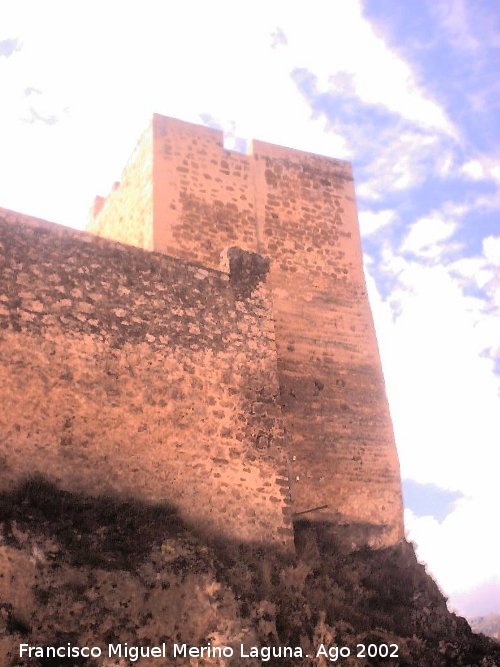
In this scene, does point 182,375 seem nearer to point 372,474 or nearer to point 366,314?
point 372,474

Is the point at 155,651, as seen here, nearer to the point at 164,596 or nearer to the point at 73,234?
the point at 164,596

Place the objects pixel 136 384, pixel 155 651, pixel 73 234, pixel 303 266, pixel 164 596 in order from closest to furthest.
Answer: pixel 155 651 → pixel 164 596 → pixel 136 384 → pixel 73 234 → pixel 303 266

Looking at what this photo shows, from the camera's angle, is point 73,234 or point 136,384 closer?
point 136,384

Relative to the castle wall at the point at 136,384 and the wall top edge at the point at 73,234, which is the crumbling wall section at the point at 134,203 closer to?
the wall top edge at the point at 73,234

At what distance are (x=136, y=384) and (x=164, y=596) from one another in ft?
7.99

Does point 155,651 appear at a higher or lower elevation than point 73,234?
lower

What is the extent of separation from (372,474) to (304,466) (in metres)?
1.20

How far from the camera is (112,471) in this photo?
24.4ft

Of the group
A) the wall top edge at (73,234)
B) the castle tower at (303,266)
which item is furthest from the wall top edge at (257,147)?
the wall top edge at (73,234)

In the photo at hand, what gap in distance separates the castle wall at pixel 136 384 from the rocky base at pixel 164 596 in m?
0.35

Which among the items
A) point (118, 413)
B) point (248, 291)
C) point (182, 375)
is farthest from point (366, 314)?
point (118, 413)

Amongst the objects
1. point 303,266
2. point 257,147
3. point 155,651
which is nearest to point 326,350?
point 303,266

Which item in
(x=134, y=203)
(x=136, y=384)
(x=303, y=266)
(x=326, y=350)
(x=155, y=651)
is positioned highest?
(x=134, y=203)

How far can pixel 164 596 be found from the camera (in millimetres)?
6348
